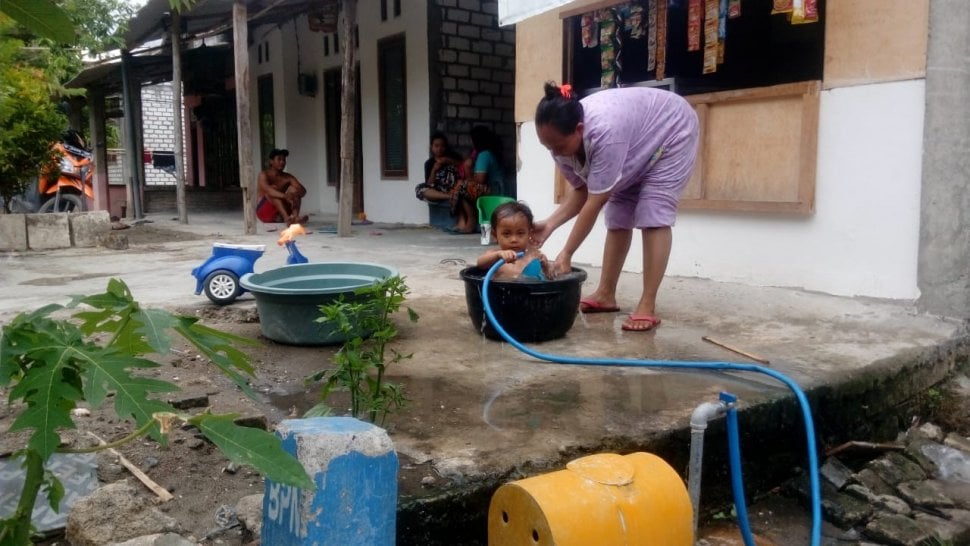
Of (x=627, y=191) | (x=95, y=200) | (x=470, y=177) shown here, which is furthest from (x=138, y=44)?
(x=627, y=191)

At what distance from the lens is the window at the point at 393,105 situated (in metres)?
9.89

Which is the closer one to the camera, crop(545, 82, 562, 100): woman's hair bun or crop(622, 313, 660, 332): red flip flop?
crop(545, 82, 562, 100): woman's hair bun

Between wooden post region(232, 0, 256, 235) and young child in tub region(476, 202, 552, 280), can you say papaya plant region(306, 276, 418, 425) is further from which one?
wooden post region(232, 0, 256, 235)

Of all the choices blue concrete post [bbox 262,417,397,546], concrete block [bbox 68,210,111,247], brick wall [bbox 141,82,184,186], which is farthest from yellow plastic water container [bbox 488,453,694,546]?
brick wall [bbox 141,82,184,186]

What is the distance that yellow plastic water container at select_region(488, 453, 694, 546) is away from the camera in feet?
4.98

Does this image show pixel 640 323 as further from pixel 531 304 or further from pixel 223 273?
pixel 223 273

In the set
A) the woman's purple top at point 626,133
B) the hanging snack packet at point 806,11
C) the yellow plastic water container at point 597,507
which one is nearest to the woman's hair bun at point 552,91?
the woman's purple top at point 626,133

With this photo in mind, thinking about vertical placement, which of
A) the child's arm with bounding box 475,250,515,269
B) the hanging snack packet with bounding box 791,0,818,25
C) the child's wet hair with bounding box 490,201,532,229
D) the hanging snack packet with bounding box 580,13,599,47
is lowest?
the child's arm with bounding box 475,250,515,269

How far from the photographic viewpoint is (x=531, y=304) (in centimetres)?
301

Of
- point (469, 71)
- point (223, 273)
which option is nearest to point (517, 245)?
point (223, 273)

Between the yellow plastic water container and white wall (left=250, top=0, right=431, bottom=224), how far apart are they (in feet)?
26.5

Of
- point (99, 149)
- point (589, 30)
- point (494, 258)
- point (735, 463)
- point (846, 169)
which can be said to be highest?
point (589, 30)

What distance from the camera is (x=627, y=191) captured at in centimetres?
371

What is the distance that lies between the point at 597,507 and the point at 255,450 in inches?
29.6
